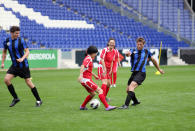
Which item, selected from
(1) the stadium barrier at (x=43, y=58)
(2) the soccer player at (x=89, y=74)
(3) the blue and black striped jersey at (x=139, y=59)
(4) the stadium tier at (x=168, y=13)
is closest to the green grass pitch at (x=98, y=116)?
(2) the soccer player at (x=89, y=74)

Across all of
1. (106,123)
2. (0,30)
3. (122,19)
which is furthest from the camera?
(122,19)

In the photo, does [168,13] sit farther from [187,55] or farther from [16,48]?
[16,48]

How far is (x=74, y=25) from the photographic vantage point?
35.8m

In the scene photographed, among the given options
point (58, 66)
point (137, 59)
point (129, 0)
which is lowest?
point (58, 66)

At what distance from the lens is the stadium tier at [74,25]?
32.8 metres

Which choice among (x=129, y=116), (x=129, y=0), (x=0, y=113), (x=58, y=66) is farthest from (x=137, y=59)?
(x=129, y=0)

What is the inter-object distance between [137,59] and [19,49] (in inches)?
115

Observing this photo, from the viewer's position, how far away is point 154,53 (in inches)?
1266

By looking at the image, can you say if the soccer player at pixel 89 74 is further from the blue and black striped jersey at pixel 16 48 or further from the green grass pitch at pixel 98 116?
the blue and black striped jersey at pixel 16 48

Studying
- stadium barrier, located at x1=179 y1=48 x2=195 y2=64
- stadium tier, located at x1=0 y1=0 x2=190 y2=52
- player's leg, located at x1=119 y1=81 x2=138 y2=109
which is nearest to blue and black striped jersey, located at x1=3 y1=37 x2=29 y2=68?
player's leg, located at x1=119 y1=81 x2=138 y2=109

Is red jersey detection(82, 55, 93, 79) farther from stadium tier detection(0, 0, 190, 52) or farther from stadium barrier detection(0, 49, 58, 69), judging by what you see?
stadium tier detection(0, 0, 190, 52)

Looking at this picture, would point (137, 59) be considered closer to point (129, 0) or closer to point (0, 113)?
point (0, 113)

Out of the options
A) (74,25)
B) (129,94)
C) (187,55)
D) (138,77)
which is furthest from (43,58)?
(129,94)

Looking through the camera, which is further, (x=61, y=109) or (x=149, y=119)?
(x=61, y=109)
